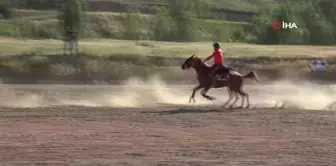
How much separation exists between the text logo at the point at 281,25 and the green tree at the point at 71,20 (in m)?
34.3

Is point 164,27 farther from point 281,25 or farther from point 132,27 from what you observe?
point 281,25

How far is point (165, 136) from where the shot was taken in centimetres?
1734

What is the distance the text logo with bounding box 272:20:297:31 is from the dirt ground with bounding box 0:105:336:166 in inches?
2236

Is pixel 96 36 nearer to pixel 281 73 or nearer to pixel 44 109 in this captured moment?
pixel 281 73

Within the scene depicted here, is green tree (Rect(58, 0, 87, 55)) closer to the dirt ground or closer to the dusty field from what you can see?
the dusty field

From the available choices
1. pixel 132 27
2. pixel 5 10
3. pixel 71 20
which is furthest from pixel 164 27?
pixel 71 20

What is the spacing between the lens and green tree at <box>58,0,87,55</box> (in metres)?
47.6

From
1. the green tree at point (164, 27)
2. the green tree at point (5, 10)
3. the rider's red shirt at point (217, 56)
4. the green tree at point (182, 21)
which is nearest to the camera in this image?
the rider's red shirt at point (217, 56)

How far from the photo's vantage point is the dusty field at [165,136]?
46.8ft

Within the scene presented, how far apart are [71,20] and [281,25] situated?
1473 inches

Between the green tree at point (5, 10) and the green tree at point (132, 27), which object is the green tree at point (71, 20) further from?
the green tree at point (5, 10)

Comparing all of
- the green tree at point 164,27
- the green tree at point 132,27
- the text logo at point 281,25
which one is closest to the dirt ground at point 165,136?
the green tree at point 132,27

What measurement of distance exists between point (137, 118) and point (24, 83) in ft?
74.2

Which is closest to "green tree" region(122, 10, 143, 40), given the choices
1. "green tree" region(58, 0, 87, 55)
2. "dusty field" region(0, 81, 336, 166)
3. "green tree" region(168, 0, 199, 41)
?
"green tree" region(168, 0, 199, 41)
